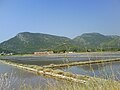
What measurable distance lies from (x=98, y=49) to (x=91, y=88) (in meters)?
0.72

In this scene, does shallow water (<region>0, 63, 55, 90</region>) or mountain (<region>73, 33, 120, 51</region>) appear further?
shallow water (<region>0, 63, 55, 90</region>)

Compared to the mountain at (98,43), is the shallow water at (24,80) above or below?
below

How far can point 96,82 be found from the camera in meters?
2.77

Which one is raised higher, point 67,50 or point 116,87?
point 67,50

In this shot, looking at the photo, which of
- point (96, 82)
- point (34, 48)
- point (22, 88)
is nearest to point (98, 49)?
point (96, 82)

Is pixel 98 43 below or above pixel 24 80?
above

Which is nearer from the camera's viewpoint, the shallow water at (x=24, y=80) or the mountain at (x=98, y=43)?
the mountain at (x=98, y=43)

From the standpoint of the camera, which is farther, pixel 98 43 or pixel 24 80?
pixel 98 43

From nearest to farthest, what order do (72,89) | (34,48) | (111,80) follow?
(111,80), (72,89), (34,48)

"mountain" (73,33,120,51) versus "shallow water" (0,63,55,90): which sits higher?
"mountain" (73,33,120,51)

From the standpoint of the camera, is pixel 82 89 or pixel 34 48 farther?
pixel 34 48

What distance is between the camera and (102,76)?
3021 millimetres

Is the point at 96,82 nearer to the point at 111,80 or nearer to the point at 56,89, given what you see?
the point at 111,80

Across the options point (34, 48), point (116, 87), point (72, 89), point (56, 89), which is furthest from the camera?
point (34, 48)
